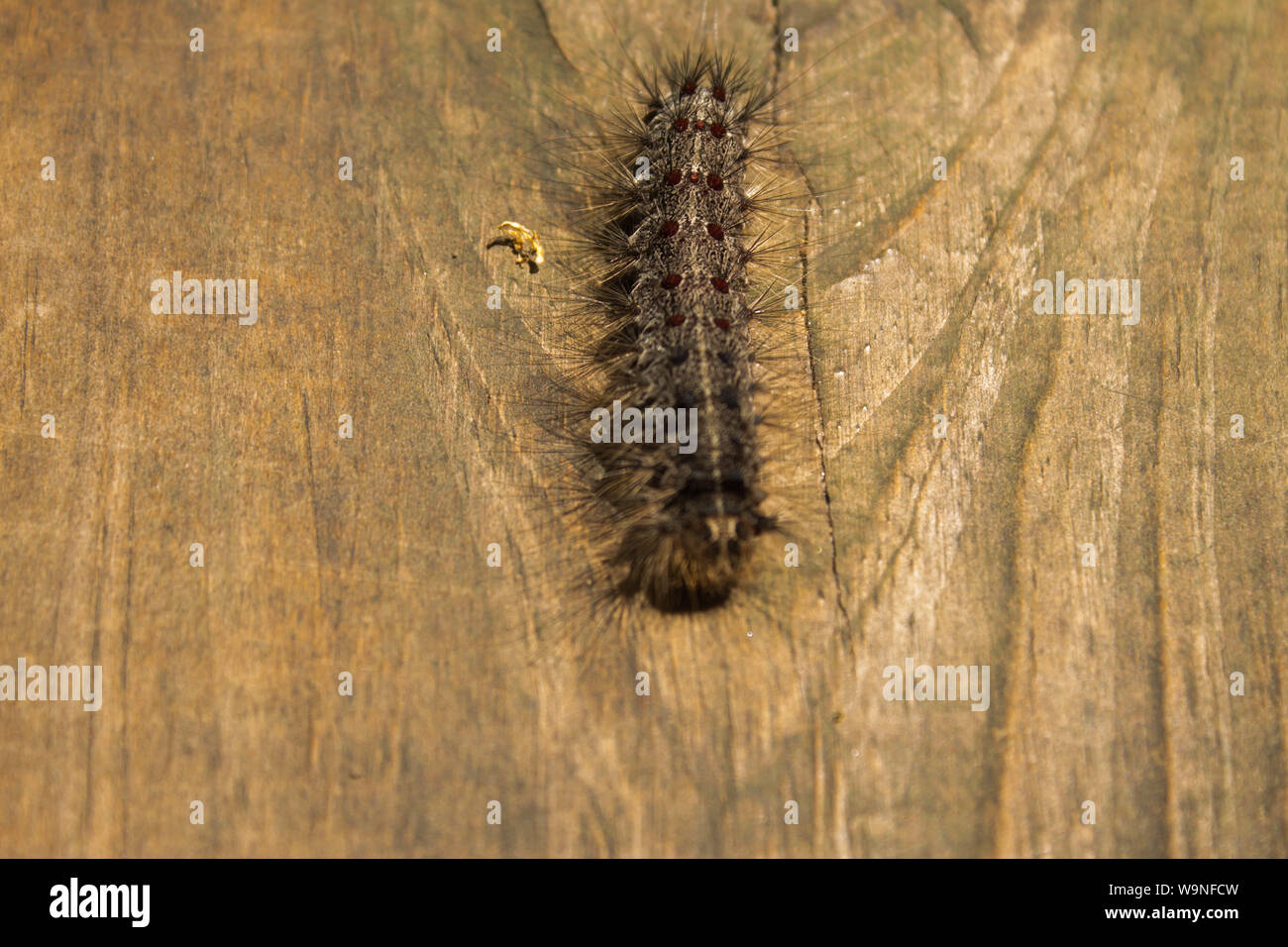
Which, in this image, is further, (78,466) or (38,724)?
(78,466)

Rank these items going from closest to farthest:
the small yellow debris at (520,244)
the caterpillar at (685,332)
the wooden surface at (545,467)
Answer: the wooden surface at (545,467)
the caterpillar at (685,332)
the small yellow debris at (520,244)

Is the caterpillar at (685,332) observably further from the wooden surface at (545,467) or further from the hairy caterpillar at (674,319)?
the wooden surface at (545,467)

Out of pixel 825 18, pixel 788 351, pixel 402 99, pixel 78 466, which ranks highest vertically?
pixel 825 18

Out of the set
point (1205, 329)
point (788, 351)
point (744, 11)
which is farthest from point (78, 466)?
point (1205, 329)

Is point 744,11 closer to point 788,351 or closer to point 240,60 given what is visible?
point 788,351

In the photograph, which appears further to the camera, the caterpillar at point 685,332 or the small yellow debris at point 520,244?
the small yellow debris at point 520,244

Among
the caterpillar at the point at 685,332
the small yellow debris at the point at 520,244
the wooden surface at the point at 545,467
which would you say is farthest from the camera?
the small yellow debris at the point at 520,244

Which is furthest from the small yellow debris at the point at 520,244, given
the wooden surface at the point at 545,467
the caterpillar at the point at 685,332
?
the caterpillar at the point at 685,332
